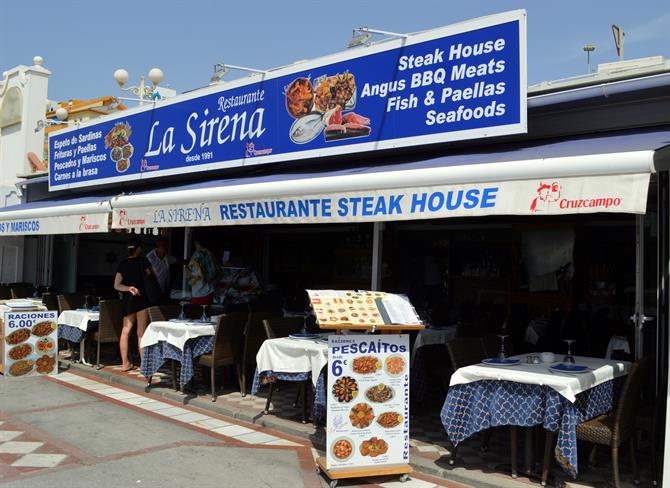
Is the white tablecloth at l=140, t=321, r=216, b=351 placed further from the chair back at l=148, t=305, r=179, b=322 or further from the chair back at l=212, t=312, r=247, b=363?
the chair back at l=148, t=305, r=179, b=322

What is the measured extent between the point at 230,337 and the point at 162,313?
145 centimetres

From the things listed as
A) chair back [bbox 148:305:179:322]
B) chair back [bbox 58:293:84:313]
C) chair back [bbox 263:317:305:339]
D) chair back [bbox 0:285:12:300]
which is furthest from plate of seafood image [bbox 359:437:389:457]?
chair back [bbox 0:285:12:300]

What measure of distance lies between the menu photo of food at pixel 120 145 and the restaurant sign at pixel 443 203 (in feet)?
13.6

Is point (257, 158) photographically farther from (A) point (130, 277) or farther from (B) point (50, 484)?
(B) point (50, 484)

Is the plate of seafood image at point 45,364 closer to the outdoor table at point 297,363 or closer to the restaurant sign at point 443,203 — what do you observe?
the restaurant sign at point 443,203

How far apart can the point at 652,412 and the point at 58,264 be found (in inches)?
503

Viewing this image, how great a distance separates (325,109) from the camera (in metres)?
7.68

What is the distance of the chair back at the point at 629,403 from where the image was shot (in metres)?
4.47

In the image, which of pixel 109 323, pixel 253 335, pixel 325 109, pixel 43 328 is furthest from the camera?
pixel 109 323

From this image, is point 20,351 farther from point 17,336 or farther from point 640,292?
point 640,292

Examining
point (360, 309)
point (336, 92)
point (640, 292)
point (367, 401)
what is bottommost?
point (367, 401)

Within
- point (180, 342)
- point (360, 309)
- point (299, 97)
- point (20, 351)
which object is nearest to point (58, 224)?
point (20, 351)

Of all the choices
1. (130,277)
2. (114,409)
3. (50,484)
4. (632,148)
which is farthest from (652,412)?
(130,277)

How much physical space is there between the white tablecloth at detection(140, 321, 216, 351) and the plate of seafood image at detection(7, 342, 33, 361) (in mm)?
2047
